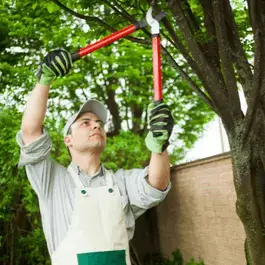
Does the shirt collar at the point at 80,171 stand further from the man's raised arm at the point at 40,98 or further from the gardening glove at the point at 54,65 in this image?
the gardening glove at the point at 54,65

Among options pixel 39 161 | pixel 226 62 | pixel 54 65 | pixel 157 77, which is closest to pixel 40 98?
pixel 54 65

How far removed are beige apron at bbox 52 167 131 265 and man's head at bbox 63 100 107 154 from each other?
232mm

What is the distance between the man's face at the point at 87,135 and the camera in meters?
2.27

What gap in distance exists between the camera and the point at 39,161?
2135mm

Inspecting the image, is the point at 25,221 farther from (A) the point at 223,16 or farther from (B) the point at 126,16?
(A) the point at 223,16

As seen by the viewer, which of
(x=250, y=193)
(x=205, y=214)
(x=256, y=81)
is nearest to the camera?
(x=256, y=81)

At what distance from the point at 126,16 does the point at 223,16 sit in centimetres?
77

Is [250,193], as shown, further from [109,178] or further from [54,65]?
[54,65]

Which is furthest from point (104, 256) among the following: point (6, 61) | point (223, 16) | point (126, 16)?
point (6, 61)

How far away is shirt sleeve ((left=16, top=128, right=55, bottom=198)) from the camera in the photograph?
6.81 feet

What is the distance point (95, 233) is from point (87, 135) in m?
0.48

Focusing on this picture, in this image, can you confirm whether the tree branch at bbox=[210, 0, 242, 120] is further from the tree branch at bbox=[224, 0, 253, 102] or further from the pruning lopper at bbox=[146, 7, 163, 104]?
the pruning lopper at bbox=[146, 7, 163, 104]

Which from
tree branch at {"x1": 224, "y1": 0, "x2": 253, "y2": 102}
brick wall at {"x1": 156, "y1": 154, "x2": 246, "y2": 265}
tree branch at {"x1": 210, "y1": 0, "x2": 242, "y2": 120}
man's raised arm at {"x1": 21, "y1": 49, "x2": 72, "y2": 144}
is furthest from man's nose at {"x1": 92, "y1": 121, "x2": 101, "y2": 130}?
brick wall at {"x1": 156, "y1": 154, "x2": 246, "y2": 265}

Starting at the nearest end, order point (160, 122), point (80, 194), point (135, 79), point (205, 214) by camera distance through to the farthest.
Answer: point (160, 122) → point (80, 194) → point (205, 214) → point (135, 79)
